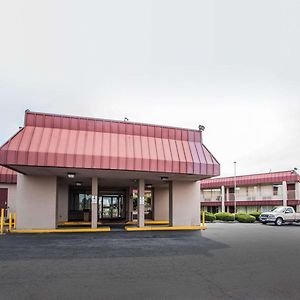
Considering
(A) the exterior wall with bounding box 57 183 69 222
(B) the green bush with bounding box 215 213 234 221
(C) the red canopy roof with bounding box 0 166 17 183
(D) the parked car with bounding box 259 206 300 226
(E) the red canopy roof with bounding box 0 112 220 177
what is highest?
(E) the red canopy roof with bounding box 0 112 220 177

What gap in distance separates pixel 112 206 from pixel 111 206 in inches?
4.0

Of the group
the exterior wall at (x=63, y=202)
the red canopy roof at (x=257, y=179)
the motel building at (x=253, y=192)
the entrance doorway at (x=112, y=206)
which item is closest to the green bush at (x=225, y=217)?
the entrance doorway at (x=112, y=206)

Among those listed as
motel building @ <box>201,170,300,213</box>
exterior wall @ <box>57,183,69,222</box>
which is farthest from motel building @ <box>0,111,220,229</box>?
motel building @ <box>201,170,300,213</box>

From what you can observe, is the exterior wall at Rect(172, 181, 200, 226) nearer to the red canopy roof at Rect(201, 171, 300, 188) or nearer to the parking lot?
the parking lot

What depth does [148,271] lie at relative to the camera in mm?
9383

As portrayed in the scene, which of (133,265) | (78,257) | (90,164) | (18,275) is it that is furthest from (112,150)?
(18,275)

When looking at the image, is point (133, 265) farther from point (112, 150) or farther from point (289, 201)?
point (289, 201)

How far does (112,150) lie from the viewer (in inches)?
779

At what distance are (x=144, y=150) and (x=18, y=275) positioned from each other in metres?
12.7

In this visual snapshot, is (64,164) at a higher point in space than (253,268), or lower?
higher

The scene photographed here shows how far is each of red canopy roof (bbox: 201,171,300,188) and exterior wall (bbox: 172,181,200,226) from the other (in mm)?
30716

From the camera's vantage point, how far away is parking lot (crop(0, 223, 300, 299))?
721 cm

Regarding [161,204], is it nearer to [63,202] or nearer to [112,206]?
[112,206]

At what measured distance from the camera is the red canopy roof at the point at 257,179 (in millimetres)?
50281
